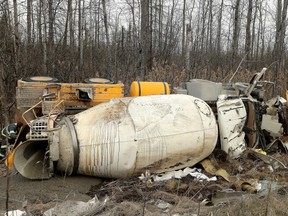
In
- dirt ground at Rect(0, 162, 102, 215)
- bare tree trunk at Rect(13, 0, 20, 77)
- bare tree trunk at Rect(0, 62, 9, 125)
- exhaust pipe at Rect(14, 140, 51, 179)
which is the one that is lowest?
dirt ground at Rect(0, 162, 102, 215)

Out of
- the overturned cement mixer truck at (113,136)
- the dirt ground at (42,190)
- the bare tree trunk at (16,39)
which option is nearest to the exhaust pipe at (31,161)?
the overturned cement mixer truck at (113,136)

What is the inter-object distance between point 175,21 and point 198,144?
21.4m

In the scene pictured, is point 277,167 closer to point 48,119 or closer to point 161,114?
point 161,114

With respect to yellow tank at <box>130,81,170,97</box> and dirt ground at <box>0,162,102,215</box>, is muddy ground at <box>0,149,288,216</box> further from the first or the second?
yellow tank at <box>130,81,170,97</box>

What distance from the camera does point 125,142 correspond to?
13.6ft

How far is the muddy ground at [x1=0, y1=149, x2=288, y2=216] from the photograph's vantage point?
10.2 feet

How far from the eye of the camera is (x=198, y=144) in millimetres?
4496

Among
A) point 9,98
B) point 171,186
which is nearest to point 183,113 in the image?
point 171,186

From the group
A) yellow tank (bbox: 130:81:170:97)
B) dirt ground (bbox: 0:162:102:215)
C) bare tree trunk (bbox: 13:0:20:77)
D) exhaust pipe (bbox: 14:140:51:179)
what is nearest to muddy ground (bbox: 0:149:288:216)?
dirt ground (bbox: 0:162:102:215)

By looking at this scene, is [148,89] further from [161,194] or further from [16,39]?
[16,39]

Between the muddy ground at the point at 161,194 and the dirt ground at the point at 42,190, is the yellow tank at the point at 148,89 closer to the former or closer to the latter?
the muddy ground at the point at 161,194

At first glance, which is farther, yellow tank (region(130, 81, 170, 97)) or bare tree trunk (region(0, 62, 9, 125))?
bare tree trunk (region(0, 62, 9, 125))

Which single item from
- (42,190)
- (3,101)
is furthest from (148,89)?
(3,101)

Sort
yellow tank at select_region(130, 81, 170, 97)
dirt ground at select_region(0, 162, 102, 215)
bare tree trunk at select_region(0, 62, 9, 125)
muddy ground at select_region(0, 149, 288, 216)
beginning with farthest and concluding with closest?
bare tree trunk at select_region(0, 62, 9, 125), yellow tank at select_region(130, 81, 170, 97), dirt ground at select_region(0, 162, 102, 215), muddy ground at select_region(0, 149, 288, 216)
